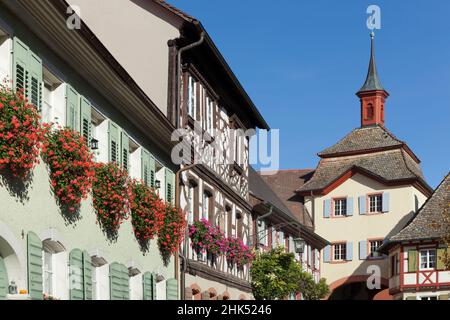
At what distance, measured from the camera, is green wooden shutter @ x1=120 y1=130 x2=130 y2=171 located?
57.9 ft

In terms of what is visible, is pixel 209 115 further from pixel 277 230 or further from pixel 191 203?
pixel 277 230

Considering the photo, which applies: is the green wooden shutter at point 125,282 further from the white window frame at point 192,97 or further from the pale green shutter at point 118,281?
the white window frame at point 192,97

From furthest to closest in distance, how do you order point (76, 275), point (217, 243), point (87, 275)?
point (217, 243) → point (87, 275) → point (76, 275)

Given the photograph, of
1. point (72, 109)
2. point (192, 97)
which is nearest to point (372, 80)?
point (192, 97)

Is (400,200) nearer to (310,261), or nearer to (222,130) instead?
(310,261)

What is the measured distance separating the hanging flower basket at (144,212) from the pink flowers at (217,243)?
500 cm

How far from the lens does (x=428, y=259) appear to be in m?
47.0

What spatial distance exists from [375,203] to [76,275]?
45.1 meters

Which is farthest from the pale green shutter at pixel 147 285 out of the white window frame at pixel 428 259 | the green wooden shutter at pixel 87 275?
the white window frame at pixel 428 259

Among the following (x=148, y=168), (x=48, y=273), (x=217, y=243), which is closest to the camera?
(x=48, y=273)

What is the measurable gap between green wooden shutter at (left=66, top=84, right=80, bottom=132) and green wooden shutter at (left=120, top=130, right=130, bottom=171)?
2.79 metres
